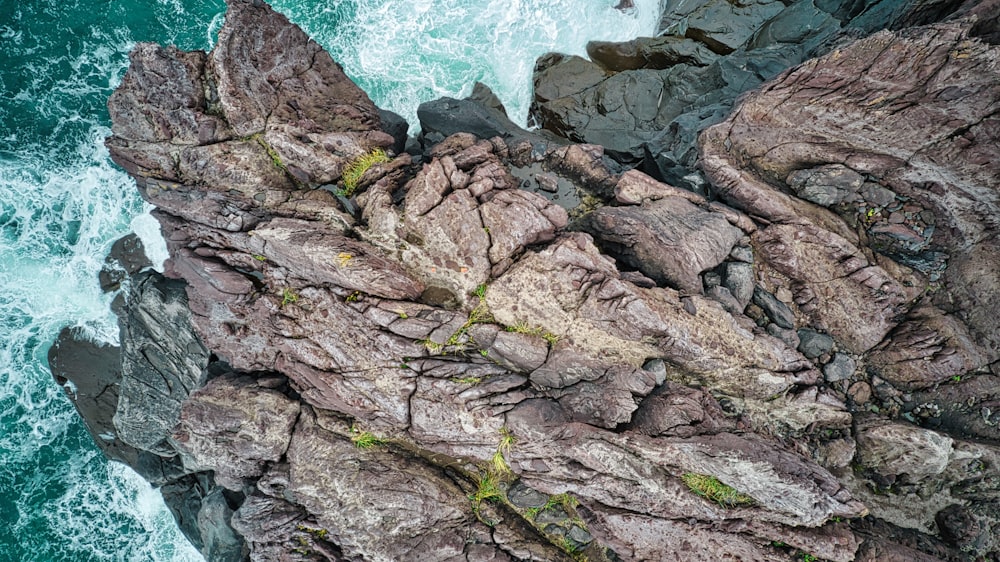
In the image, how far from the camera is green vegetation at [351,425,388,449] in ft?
35.3

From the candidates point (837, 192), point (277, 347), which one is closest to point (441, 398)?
point (277, 347)

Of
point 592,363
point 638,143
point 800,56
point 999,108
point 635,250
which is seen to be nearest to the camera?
point 999,108

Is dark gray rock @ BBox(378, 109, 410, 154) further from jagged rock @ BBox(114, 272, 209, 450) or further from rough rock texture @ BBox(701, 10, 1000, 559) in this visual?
rough rock texture @ BBox(701, 10, 1000, 559)

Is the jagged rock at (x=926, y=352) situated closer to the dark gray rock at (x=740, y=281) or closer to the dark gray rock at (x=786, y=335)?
the dark gray rock at (x=786, y=335)

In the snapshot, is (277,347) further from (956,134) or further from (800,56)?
(800,56)

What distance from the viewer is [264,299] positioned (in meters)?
10.8

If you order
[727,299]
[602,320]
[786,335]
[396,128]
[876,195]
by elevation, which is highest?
[876,195]

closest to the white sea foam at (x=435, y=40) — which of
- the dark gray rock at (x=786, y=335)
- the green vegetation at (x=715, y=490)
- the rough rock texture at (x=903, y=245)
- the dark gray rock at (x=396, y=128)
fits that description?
the dark gray rock at (x=396, y=128)

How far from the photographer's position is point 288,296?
10.7m

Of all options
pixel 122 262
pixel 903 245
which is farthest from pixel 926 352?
pixel 122 262

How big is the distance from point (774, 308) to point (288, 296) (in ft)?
38.1

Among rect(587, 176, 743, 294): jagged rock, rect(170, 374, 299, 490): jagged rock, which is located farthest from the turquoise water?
rect(170, 374, 299, 490): jagged rock

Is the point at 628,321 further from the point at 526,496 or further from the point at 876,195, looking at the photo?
the point at 876,195

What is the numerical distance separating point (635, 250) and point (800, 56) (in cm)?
971
